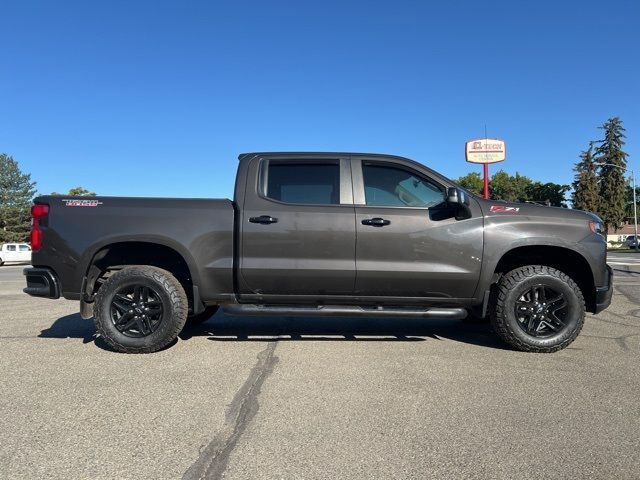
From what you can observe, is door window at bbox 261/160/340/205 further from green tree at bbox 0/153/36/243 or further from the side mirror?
green tree at bbox 0/153/36/243

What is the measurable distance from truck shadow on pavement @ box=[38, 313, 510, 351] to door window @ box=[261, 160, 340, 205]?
1.65 metres

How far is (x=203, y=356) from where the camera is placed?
493 cm

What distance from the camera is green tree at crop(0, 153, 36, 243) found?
65.0m

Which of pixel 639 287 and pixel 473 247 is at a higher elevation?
pixel 473 247

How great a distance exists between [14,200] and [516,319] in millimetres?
80976

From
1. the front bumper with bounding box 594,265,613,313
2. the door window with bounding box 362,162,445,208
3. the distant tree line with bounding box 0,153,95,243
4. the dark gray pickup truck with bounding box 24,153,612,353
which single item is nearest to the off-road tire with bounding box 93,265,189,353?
the dark gray pickup truck with bounding box 24,153,612,353

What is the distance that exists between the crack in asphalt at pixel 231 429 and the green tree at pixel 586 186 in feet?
224

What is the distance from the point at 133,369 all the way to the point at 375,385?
7.25ft

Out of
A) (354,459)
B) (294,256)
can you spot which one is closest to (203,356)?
(294,256)

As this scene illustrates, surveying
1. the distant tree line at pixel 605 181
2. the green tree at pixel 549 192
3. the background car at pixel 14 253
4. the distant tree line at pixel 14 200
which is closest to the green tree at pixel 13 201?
the distant tree line at pixel 14 200

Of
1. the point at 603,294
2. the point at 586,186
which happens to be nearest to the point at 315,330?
the point at 603,294

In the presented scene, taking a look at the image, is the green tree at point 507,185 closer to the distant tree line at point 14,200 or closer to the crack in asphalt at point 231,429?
the distant tree line at point 14,200

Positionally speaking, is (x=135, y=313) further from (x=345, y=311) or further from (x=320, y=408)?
(x=320, y=408)

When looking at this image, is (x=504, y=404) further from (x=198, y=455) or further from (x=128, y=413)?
(x=128, y=413)
